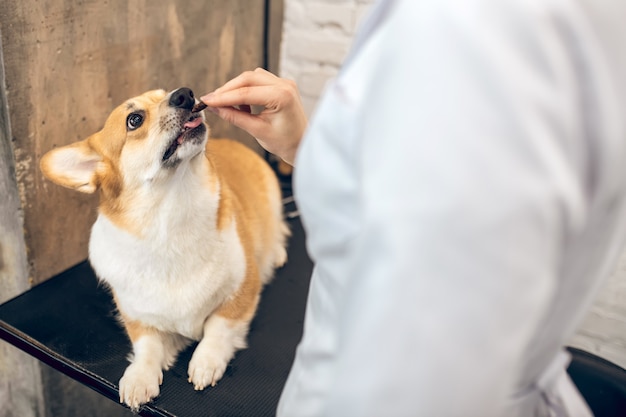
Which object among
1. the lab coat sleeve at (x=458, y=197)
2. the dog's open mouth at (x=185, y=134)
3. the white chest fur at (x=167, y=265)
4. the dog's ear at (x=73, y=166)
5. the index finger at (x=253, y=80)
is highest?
the lab coat sleeve at (x=458, y=197)

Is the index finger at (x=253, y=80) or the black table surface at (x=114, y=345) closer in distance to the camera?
the index finger at (x=253, y=80)

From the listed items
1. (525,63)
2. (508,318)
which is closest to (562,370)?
(508,318)

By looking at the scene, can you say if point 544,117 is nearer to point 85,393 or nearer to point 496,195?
point 496,195

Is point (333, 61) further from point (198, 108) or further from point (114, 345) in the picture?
point (114, 345)

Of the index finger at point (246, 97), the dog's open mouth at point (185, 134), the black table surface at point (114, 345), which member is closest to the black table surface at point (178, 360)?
the black table surface at point (114, 345)

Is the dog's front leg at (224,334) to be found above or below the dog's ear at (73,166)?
below

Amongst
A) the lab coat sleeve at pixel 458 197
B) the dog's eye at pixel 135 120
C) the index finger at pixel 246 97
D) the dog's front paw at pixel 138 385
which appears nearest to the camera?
the lab coat sleeve at pixel 458 197

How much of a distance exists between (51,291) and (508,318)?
123 centimetres

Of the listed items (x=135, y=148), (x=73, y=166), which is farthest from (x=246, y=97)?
(x=73, y=166)

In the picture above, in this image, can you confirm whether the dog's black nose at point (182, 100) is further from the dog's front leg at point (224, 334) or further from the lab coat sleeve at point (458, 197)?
the lab coat sleeve at point (458, 197)

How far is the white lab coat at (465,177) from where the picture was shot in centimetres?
33

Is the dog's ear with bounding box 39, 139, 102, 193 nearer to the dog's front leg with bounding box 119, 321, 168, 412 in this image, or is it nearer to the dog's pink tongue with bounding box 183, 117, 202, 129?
the dog's pink tongue with bounding box 183, 117, 202, 129

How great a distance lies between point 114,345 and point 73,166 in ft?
Answer: 1.31

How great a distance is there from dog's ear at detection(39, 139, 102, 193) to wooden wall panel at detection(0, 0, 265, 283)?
0.17m
